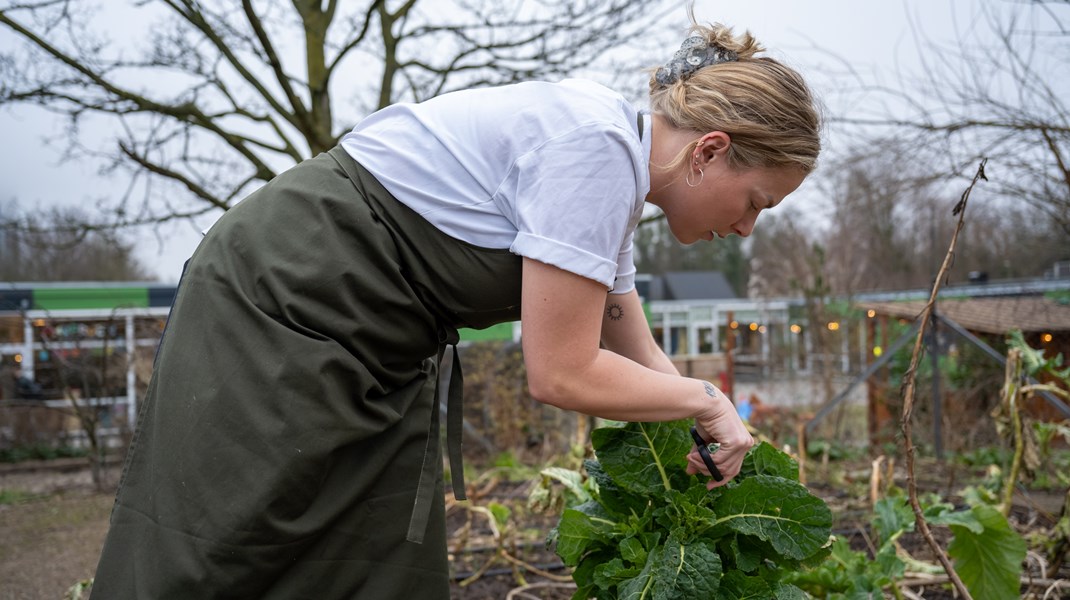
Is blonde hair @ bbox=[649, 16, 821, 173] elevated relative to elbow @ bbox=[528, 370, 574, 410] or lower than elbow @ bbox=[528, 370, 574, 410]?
elevated

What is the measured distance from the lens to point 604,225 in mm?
1241

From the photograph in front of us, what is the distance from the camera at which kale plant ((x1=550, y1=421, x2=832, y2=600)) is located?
1644 mm

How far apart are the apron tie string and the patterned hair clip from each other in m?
0.61

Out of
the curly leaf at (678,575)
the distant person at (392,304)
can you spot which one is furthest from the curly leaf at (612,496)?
the distant person at (392,304)

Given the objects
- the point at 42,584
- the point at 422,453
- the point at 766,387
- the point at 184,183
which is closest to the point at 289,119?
the point at 184,183

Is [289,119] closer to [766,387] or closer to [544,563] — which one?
[544,563]

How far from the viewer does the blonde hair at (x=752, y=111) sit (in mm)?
1332

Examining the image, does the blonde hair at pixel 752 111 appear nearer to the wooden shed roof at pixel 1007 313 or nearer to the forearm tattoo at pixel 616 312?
the forearm tattoo at pixel 616 312

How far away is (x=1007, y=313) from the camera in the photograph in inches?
297

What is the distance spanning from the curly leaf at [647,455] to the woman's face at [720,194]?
0.51m

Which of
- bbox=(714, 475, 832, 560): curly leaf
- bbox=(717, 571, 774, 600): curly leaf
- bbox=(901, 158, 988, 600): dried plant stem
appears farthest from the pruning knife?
bbox=(901, 158, 988, 600): dried plant stem

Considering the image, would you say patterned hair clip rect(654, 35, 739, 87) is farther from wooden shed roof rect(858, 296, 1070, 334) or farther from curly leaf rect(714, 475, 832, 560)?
wooden shed roof rect(858, 296, 1070, 334)

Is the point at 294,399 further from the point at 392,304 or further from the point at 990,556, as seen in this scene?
the point at 990,556

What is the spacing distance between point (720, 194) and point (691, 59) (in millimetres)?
259
